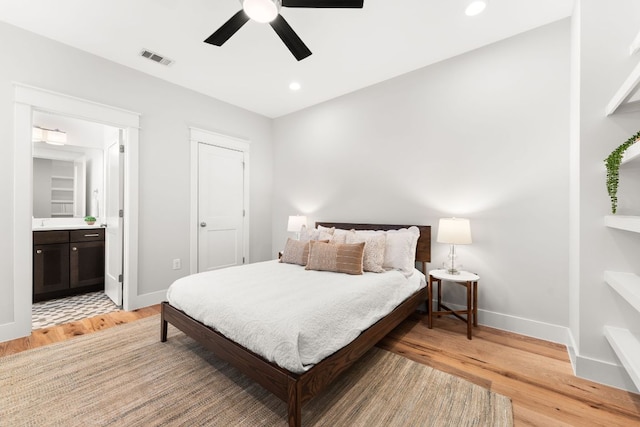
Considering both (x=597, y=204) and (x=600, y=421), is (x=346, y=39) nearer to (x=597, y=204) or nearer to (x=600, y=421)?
(x=597, y=204)

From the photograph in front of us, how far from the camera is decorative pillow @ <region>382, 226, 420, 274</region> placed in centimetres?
284

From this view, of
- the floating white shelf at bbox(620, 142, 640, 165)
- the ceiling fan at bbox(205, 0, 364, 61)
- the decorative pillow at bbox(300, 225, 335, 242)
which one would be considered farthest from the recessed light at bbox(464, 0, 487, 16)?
the decorative pillow at bbox(300, 225, 335, 242)

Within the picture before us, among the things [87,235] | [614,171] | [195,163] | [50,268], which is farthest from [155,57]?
[614,171]

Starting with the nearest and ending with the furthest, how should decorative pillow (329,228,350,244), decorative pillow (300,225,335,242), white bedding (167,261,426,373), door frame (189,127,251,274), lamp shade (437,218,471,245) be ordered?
1. white bedding (167,261,426,373)
2. lamp shade (437,218,471,245)
3. decorative pillow (329,228,350,244)
4. decorative pillow (300,225,335,242)
5. door frame (189,127,251,274)

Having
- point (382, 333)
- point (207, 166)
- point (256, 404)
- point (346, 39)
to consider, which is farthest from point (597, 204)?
point (207, 166)

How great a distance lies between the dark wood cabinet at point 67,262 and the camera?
3402 mm

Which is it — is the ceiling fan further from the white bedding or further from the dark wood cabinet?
the dark wood cabinet

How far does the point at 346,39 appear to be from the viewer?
2.65m

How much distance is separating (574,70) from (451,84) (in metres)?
1.04

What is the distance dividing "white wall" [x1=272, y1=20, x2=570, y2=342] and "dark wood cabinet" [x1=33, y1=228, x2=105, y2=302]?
12.5 feet

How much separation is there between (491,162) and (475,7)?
139 centimetres

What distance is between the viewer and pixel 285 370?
4.72 feet

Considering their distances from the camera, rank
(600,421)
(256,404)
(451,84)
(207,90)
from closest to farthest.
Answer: (600,421) < (256,404) < (451,84) < (207,90)

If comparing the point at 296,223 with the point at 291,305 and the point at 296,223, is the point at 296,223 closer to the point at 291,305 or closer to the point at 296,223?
the point at 296,223
